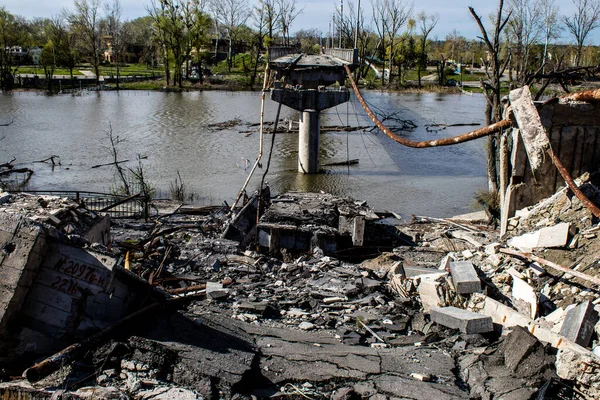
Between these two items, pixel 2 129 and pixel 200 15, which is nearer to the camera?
pixel 2 129

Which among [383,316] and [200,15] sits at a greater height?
[200,15]

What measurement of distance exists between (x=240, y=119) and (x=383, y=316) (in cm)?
3388

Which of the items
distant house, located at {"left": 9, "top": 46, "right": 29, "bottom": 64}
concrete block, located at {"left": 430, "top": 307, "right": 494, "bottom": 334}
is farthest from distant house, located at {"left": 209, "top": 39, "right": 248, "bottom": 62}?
concrete block, located at {"left": 430, "top": 307, "right": 494, "bottom": 334}

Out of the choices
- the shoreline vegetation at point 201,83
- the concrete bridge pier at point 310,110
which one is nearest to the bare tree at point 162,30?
the shoreline vegetation at point 201,83

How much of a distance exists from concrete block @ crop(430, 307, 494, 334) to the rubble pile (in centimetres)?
2

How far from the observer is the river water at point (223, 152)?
23391mm

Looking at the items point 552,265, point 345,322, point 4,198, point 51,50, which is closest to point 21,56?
point 51,50

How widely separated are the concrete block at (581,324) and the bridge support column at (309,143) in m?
20.0

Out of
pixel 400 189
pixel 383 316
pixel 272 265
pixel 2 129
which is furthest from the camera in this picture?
pixel 2 129

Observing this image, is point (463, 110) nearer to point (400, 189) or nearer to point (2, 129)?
point (400, 189)

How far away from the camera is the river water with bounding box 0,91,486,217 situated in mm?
23391

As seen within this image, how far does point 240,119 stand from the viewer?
41469 mm

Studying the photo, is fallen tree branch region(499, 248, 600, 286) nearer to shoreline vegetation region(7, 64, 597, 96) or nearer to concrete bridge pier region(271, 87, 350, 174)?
concrete bridge pier region(271, 87, 350, 174)

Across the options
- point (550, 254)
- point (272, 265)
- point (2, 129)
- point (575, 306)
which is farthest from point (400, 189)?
point (2, 129)
